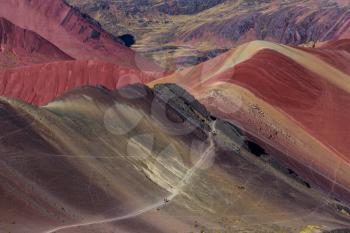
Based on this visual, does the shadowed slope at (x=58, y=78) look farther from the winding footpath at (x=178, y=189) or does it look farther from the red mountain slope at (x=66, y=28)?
A: the red mountain slope at (x=66, y=28)

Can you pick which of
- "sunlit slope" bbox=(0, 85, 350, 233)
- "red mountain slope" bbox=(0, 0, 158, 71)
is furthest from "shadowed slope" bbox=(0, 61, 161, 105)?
"red mountain slope" bbox=(0, 0, 158, 71)

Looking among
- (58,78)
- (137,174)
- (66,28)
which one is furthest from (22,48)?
(137,174)

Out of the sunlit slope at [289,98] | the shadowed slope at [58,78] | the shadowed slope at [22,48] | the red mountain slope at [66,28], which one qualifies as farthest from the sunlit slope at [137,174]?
the red mountain slope at [66,28]

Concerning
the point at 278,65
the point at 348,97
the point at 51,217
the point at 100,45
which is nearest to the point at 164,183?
the point at 51,217

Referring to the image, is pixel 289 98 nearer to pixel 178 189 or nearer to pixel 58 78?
pixel 178 189

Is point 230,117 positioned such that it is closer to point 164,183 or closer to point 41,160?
point 164,183
